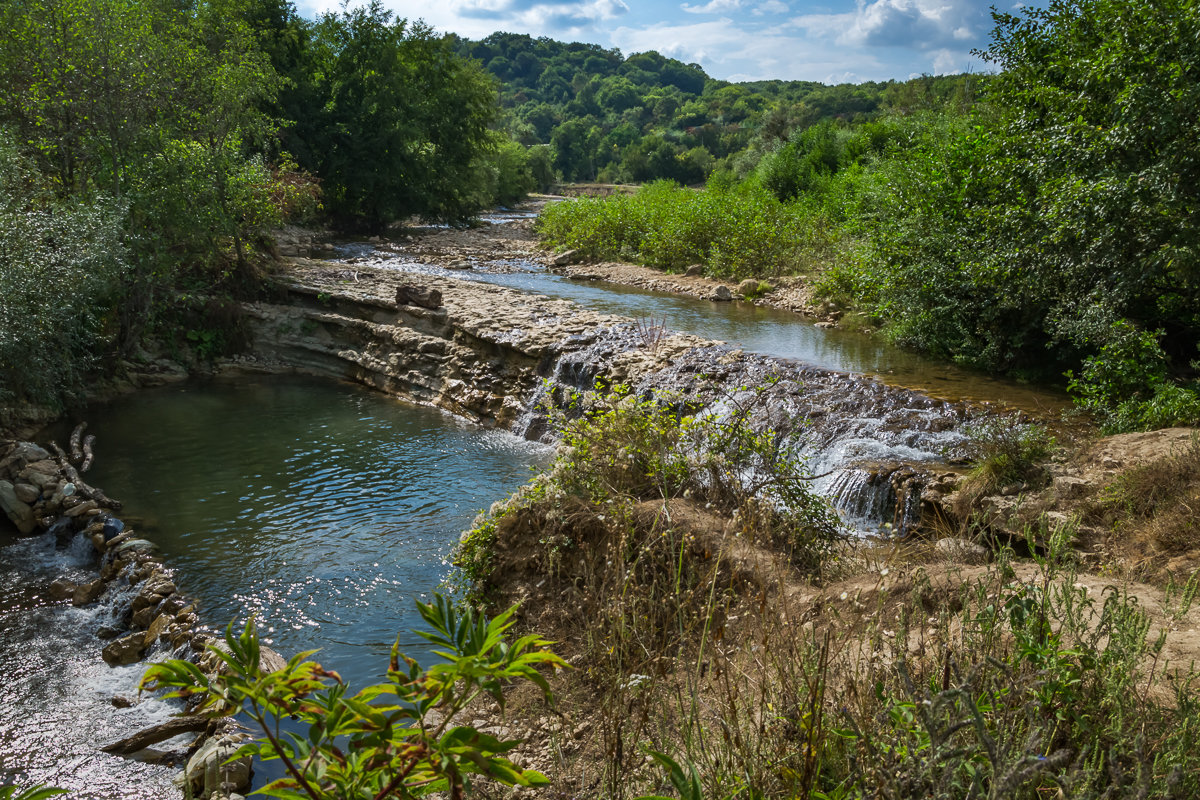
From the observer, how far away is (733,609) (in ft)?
14.3

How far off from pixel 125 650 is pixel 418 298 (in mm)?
9746

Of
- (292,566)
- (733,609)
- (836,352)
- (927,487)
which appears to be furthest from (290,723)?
(836,352)

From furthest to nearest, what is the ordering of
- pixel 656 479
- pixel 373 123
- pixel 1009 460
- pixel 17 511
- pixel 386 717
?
pixel 373 123 → pixel 17 511 → pixel 1009 460 → pixel 656 479 → pixel 386 717

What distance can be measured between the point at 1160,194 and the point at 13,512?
11791mm

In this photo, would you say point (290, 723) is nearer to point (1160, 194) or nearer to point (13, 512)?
point (13, 512)

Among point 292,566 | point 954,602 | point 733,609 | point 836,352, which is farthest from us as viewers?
point 836,352

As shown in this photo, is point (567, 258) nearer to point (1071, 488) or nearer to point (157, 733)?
point (1071, 488)

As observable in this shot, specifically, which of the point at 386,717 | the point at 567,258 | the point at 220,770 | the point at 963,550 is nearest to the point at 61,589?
the point at 220,770

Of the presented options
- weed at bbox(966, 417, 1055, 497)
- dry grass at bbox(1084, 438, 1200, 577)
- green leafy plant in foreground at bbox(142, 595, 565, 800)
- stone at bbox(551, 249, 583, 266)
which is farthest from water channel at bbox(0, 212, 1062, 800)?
stone at bbox(551, 249, 583, 266)

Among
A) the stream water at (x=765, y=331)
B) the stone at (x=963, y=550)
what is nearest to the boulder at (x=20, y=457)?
the stream water at (x=765, y=331)

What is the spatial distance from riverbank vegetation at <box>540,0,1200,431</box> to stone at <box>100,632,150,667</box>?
906cm

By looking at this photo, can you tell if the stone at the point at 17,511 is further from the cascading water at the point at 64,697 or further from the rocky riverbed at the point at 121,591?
the cascading water at the point at 64,697

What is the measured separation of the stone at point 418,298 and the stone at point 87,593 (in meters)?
8.66

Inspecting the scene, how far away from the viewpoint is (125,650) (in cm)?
559
